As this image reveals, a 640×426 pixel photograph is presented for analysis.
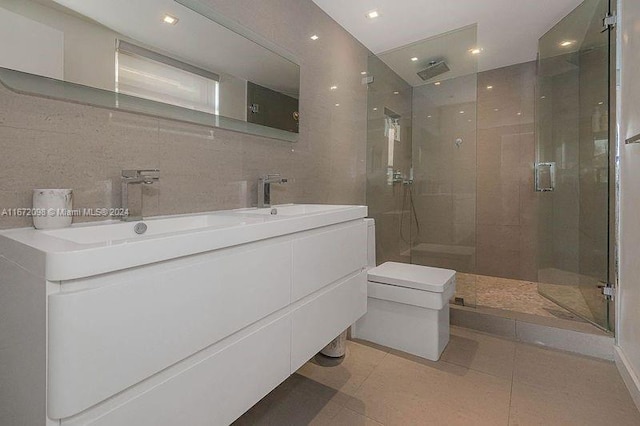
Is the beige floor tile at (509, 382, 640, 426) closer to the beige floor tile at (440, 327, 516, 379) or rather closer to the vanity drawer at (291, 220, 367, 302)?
the beige floor tile at (440, 327, 516, 379)

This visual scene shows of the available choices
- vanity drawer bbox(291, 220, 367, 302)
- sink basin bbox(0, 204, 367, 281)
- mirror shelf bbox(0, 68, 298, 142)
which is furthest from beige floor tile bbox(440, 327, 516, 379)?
mirror shelf bbox(0, 68, 298, 142)

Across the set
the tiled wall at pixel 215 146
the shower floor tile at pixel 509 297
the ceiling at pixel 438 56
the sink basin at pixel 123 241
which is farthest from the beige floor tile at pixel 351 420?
the ceiling at pixel 438 56

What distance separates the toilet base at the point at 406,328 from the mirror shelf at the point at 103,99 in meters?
1.41

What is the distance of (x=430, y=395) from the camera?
1628 mm

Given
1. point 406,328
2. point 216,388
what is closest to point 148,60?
point 216,388

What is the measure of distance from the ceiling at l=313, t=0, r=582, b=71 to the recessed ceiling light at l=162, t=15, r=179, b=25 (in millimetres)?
1220

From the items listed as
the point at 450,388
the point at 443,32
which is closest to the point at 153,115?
the point at 450,388

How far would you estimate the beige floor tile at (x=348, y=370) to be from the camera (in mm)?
1722

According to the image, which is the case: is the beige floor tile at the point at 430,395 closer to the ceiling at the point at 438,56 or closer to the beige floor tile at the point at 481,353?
the beige floor tile at the point at 481,353

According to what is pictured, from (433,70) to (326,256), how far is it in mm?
2174

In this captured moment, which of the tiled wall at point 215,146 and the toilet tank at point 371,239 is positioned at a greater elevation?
the tiled wall at point 215,146

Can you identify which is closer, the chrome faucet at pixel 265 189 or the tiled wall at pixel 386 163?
the chrome faucet at pixel 265 189

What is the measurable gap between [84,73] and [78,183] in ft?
1.19

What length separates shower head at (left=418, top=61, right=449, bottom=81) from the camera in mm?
2705
